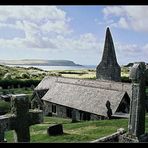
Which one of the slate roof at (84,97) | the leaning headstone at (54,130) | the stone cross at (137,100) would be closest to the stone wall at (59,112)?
the slate roof at (84,97)

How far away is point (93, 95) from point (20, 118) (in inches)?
1229

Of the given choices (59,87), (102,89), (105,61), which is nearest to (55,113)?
(59,87)

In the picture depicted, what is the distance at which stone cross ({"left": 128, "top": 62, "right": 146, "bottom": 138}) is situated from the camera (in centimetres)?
1062

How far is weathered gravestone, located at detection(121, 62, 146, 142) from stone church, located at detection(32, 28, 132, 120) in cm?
1908

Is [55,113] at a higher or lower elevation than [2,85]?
lower

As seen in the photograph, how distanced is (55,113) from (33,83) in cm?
2986

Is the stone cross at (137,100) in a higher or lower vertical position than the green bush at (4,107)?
higher

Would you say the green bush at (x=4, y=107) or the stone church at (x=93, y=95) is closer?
the stone church at (x=93, y=95)

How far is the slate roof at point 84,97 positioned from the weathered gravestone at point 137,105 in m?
20.2

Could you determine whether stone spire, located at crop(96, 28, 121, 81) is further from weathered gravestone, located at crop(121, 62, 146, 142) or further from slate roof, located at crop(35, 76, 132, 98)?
weathered gravestone, located at crop(121, 62, 146, 142)

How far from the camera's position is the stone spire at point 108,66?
175ft

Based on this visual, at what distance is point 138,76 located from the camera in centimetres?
1077

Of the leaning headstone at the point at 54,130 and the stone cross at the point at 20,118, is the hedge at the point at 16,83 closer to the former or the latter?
the leaning headstone at the point at 54,130
